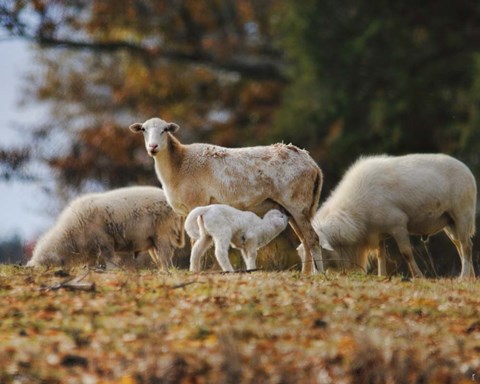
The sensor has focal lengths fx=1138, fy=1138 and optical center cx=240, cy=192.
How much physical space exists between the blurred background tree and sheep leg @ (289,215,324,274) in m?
15.0

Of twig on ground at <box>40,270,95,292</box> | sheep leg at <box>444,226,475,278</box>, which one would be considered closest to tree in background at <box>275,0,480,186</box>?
sheep leg at <box>444,226,475,278</box>

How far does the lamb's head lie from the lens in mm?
13234

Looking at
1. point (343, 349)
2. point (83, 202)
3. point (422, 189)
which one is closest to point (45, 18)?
point (83, 202)

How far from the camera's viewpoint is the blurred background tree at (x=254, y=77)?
31.1 metres

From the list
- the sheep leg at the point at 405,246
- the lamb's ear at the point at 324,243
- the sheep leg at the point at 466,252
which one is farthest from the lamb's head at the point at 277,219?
the sheep leg at the point at 466,252

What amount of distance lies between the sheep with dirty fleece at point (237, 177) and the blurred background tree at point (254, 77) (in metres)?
15.1

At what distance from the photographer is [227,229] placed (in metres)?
12.7

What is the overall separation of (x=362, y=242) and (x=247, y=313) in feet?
20.6

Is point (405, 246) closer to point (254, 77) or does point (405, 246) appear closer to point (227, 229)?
point (227, 229)

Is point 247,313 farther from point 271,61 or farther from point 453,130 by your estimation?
point 271,61

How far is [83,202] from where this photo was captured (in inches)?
673

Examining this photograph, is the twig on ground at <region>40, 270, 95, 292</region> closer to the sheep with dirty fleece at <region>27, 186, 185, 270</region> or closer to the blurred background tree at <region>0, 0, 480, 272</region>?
the sheep with dirty fleece at <region>27, 186, 185, 270</region>

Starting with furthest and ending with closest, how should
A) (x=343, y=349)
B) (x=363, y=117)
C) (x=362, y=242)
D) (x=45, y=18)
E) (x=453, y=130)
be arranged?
(x=45, y=18), (x=363, y=117), (x=453, y=130), (x=362, y=242), (x=343, y=349)

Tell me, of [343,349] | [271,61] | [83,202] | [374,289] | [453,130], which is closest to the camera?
[343,349]
